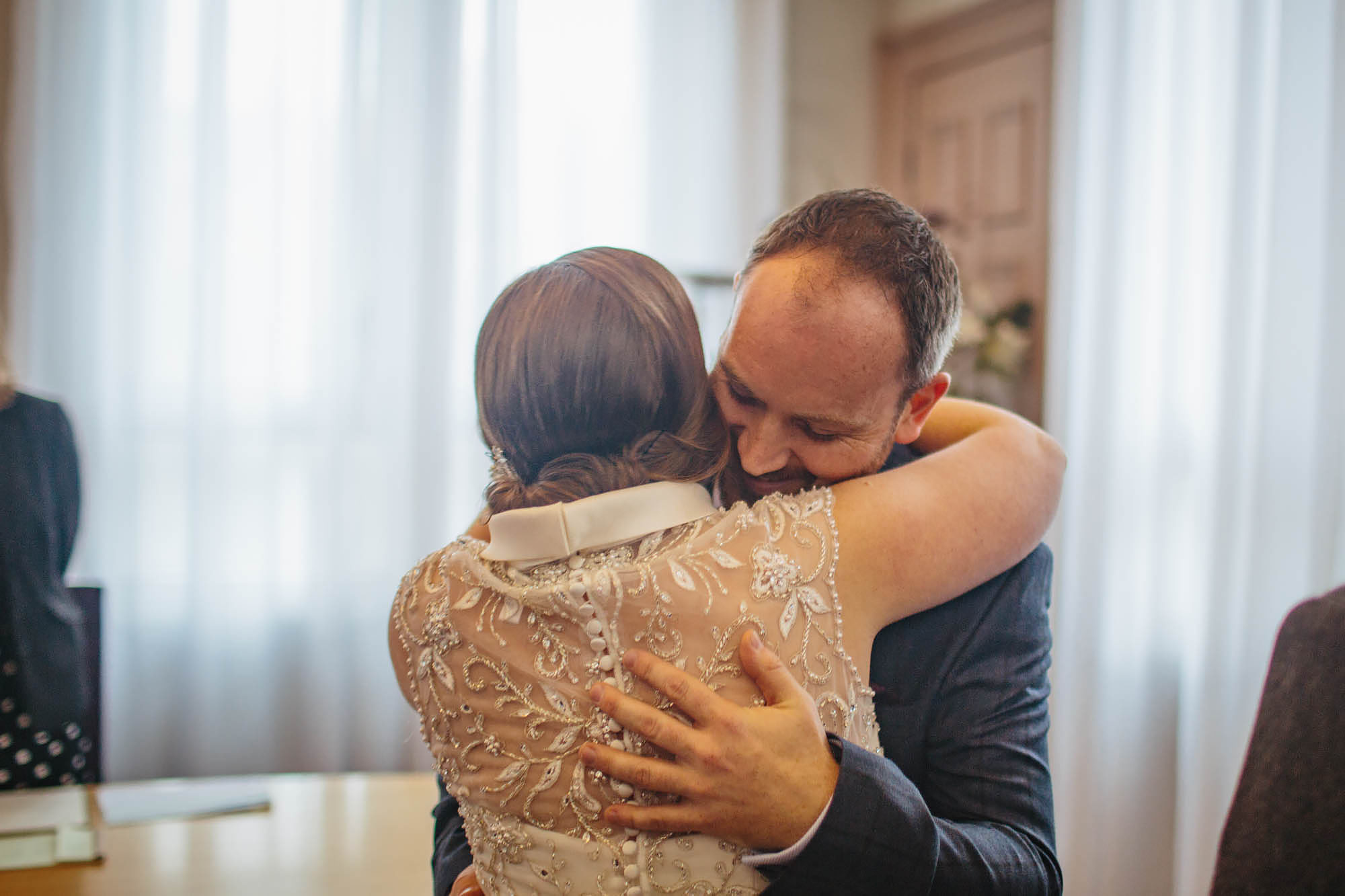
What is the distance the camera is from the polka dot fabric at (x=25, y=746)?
1.68 meters

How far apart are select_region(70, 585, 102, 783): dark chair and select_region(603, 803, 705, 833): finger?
1.35m

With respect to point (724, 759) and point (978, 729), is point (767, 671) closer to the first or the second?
point (724, 759)

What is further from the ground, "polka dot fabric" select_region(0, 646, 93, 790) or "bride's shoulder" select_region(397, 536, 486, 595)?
"bride's shoulder" select_region(397, 536, 486, 595)

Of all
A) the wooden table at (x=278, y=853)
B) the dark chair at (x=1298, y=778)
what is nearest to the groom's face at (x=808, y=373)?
the dark chair at (x=1298, y=778)

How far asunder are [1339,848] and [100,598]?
6.43 ft

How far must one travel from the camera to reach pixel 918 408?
1214 millimetres

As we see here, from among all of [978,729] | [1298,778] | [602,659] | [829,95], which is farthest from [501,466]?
[829,95]

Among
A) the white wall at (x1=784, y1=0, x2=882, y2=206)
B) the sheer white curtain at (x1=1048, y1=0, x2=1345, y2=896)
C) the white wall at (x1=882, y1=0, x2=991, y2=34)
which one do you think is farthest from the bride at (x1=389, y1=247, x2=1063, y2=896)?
the white wall at (x1=882, y1=0, x2=991, y2=34)

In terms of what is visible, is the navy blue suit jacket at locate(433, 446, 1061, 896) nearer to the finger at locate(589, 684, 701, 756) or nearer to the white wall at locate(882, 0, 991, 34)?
the finger at locate(589, 684, 701, 756)

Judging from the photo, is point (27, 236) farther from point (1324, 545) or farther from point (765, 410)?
point (1324, 545)

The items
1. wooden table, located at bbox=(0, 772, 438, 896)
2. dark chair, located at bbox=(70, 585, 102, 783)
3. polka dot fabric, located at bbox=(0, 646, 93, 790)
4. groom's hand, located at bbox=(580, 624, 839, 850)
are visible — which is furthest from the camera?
dark chair, located at bbox=(70, 585, 102, 783)

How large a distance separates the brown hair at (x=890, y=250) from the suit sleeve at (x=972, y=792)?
0.29m

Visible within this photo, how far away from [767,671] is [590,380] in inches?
12.3

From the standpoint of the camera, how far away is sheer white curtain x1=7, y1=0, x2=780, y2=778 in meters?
2.93
